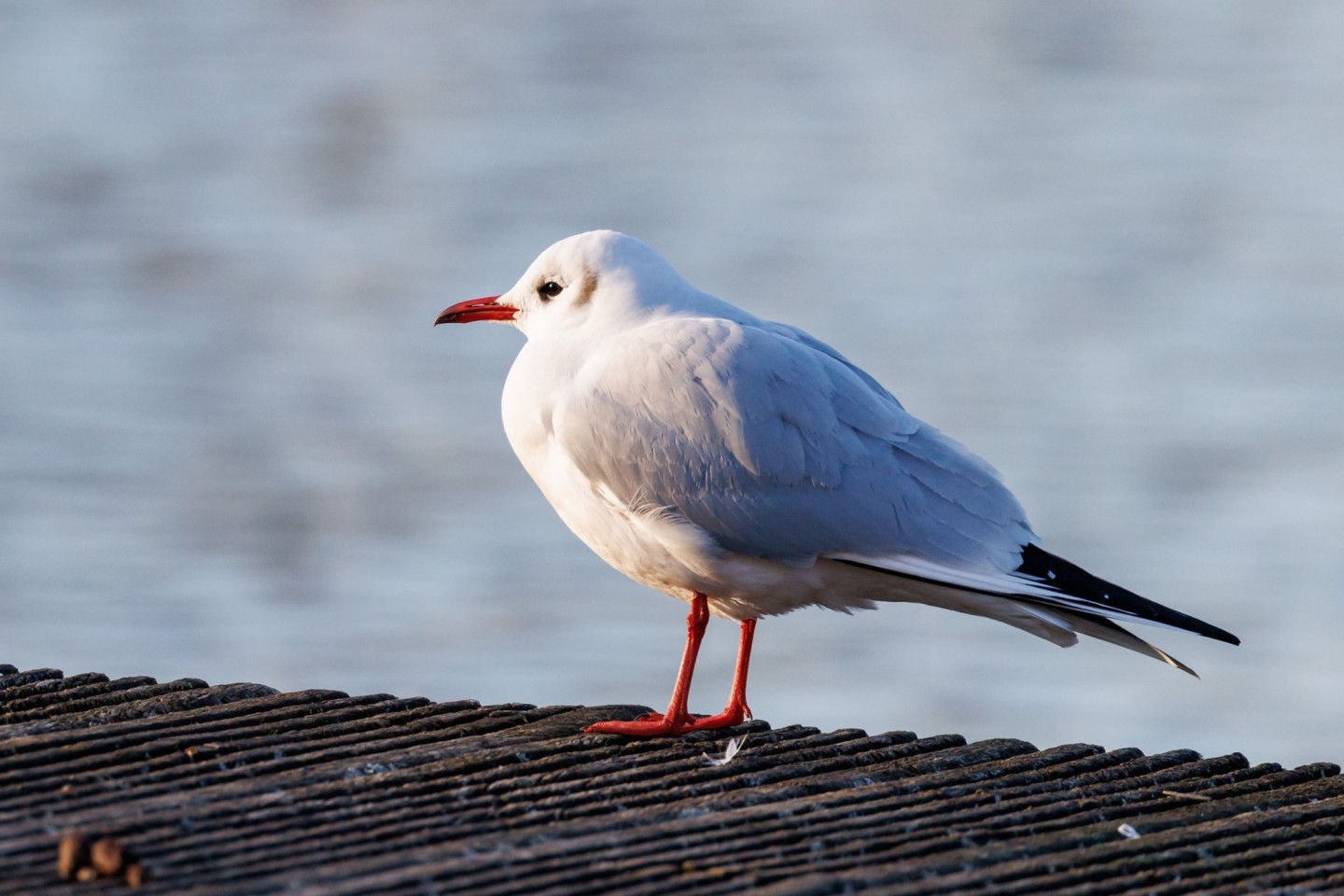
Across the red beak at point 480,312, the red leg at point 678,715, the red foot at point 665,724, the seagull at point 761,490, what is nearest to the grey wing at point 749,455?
the seagull at point 761,490

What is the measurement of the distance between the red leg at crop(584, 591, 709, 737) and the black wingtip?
0.87m

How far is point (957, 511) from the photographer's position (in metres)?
5.25

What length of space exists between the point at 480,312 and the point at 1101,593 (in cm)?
219

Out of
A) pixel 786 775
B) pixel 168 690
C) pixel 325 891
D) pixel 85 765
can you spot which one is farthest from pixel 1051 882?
pixel 168 690

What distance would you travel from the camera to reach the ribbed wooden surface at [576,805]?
3.29 metres

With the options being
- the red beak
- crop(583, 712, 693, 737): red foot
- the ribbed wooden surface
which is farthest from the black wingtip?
the red beak

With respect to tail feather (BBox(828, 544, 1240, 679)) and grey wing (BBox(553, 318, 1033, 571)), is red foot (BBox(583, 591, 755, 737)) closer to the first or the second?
grey wing (BBox(553, 318, 1033, 571))

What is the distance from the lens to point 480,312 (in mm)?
6082

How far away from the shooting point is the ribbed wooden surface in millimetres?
3291

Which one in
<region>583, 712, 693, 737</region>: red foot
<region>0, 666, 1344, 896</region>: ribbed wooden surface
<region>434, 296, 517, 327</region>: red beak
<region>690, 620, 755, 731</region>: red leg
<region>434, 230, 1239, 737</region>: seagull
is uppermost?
<region>434, 296, 517, 327</region>: red beak

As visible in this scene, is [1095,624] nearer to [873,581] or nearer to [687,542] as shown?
[873,581]

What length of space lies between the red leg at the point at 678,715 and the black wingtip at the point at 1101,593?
0.87 m

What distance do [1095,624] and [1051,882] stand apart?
4.97 ft

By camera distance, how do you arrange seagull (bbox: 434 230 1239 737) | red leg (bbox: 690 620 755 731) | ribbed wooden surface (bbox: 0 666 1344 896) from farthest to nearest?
seagull (bbox: 434 230 1239 737) < red leg (bbox: 690 620 755 731) < ribbed wooden surface (bbox: 0 666 1344 896)
